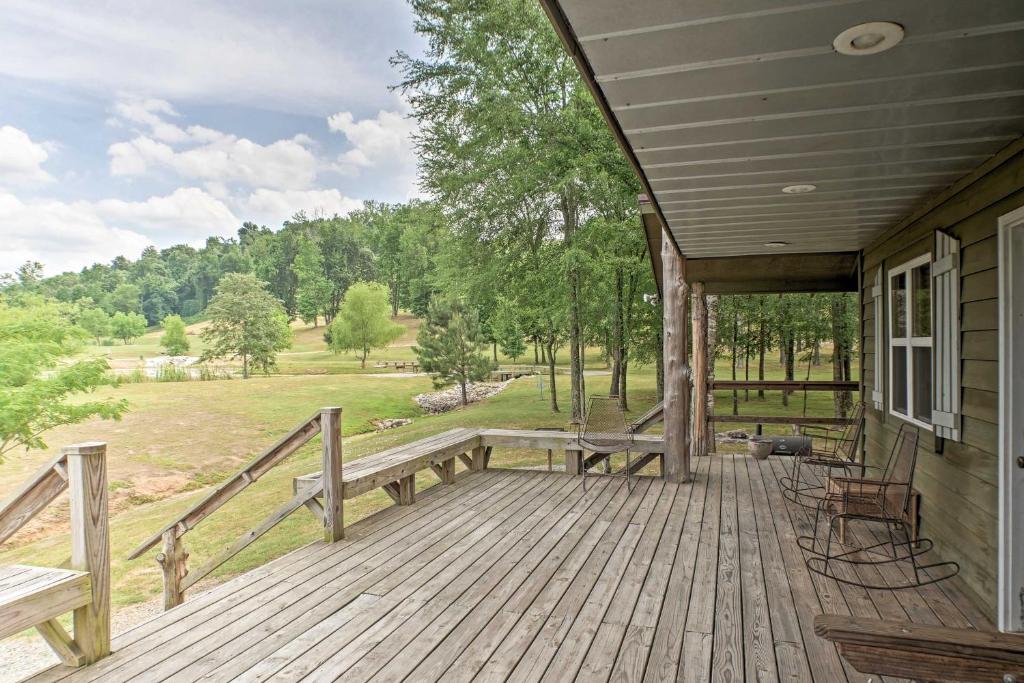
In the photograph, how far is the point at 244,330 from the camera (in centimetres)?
3338

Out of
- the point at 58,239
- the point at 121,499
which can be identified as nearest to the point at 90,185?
the point at 58,239

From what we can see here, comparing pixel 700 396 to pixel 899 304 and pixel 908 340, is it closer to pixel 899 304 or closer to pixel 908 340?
pixel 899 304

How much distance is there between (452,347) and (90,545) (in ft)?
62.7

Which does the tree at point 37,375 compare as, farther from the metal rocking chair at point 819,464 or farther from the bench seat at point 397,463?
the metal rocking chair at point 819,464

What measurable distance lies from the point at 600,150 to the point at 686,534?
931 centimetres

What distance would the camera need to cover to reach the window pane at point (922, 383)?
3.77 m

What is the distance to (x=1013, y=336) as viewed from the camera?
255cm

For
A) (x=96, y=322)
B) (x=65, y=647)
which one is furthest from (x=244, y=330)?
(x=65, y=647)

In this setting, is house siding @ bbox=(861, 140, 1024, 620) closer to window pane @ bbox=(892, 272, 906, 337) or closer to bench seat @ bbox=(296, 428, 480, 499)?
window pane @ bbox=(892, 272, 906, 337)

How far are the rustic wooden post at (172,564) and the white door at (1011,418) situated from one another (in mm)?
5208

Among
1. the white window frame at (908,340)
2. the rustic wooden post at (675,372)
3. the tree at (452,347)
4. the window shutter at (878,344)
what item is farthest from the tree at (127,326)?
the white window frame at (908,340)

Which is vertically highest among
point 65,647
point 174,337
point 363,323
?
point 363,323

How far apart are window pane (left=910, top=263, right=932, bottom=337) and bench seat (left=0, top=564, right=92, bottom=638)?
4518 mm

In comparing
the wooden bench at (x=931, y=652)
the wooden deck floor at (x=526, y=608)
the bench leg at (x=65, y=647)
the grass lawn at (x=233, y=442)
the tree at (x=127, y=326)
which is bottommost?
the grass lawn at (x=233, y=442)
